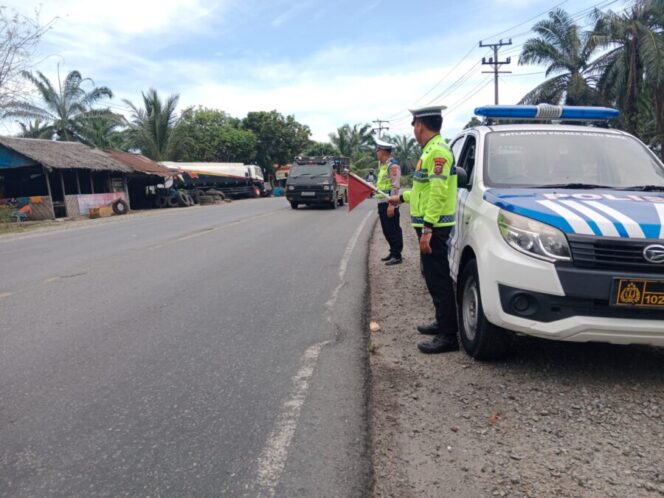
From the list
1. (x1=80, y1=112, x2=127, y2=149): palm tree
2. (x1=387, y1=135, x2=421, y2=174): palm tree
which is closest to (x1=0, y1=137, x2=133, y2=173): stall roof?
(x1=80, y1=112, x2=127, y2=149): palm tree

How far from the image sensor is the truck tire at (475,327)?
3.81 m

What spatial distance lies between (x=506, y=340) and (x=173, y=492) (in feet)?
8.21

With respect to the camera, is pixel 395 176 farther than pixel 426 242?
Yes

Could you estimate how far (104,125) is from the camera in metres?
39.0

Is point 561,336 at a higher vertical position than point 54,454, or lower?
higher

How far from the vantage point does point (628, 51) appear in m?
26.3

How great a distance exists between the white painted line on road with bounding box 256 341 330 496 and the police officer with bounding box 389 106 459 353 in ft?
3.58

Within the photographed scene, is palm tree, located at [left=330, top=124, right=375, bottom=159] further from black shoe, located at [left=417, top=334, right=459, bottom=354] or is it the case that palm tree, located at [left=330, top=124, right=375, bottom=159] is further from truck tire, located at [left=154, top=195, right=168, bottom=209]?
black shoe, located at [left=417, top=334, right=459, bottom=354]

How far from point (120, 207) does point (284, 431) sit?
1008 inches

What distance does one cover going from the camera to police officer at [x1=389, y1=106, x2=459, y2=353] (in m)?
4.12

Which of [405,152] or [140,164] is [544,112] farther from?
[405,152]

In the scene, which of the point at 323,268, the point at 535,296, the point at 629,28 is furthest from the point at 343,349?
the point at 629,28

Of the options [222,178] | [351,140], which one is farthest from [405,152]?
[222,178]

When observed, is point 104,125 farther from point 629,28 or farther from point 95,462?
point 95,462
